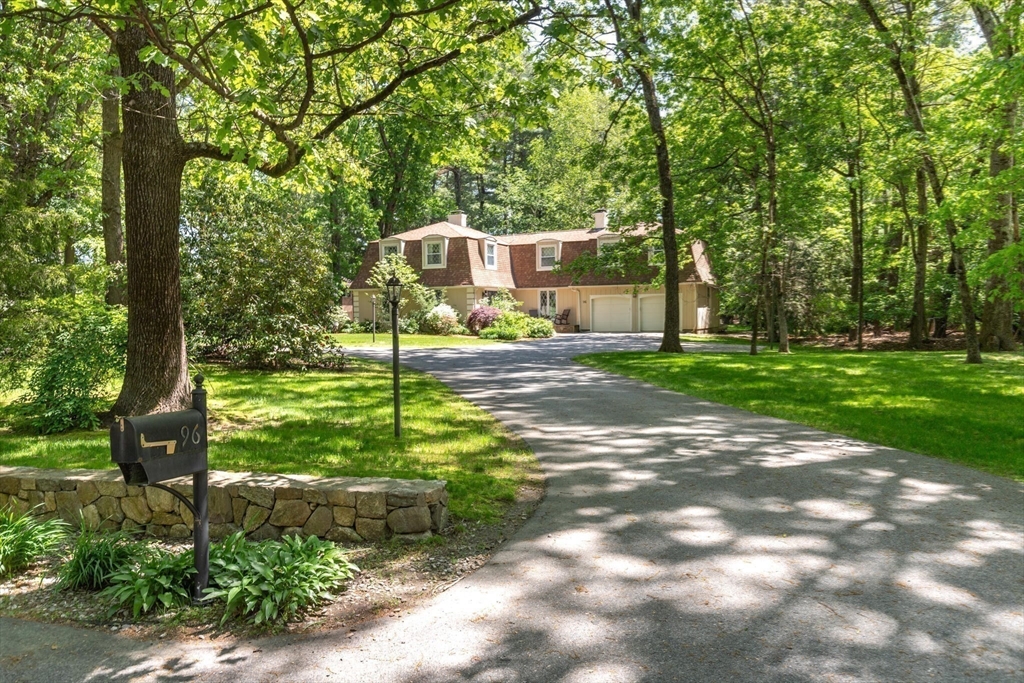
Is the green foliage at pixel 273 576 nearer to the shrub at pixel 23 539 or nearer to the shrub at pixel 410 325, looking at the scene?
the shrub at pixel 23 539

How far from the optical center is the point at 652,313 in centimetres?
3509

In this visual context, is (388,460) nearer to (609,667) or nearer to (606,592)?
(606,592)

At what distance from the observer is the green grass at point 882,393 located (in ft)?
26.8

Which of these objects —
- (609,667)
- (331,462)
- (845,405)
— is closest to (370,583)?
(609,667)

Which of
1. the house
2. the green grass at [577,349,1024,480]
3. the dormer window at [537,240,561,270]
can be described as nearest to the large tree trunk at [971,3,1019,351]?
the green grass at [577,349,1024,480]

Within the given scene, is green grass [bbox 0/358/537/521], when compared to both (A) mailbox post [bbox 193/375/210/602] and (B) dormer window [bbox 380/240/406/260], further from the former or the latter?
(B) dormer window [bbox 380/240/406/260]

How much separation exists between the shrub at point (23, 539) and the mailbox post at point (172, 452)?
5.83ft

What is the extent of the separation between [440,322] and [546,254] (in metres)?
9.03

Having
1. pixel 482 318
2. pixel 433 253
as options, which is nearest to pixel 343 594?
pixel 482 318

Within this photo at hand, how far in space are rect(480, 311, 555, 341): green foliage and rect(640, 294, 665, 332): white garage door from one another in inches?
290

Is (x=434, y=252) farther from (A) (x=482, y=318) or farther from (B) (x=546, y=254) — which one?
(A) (x=482, y=318)

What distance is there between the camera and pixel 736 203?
20016mm

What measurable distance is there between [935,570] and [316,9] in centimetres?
815

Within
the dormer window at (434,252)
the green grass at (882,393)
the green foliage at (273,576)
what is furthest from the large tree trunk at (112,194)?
the dormer window at (434,252)
